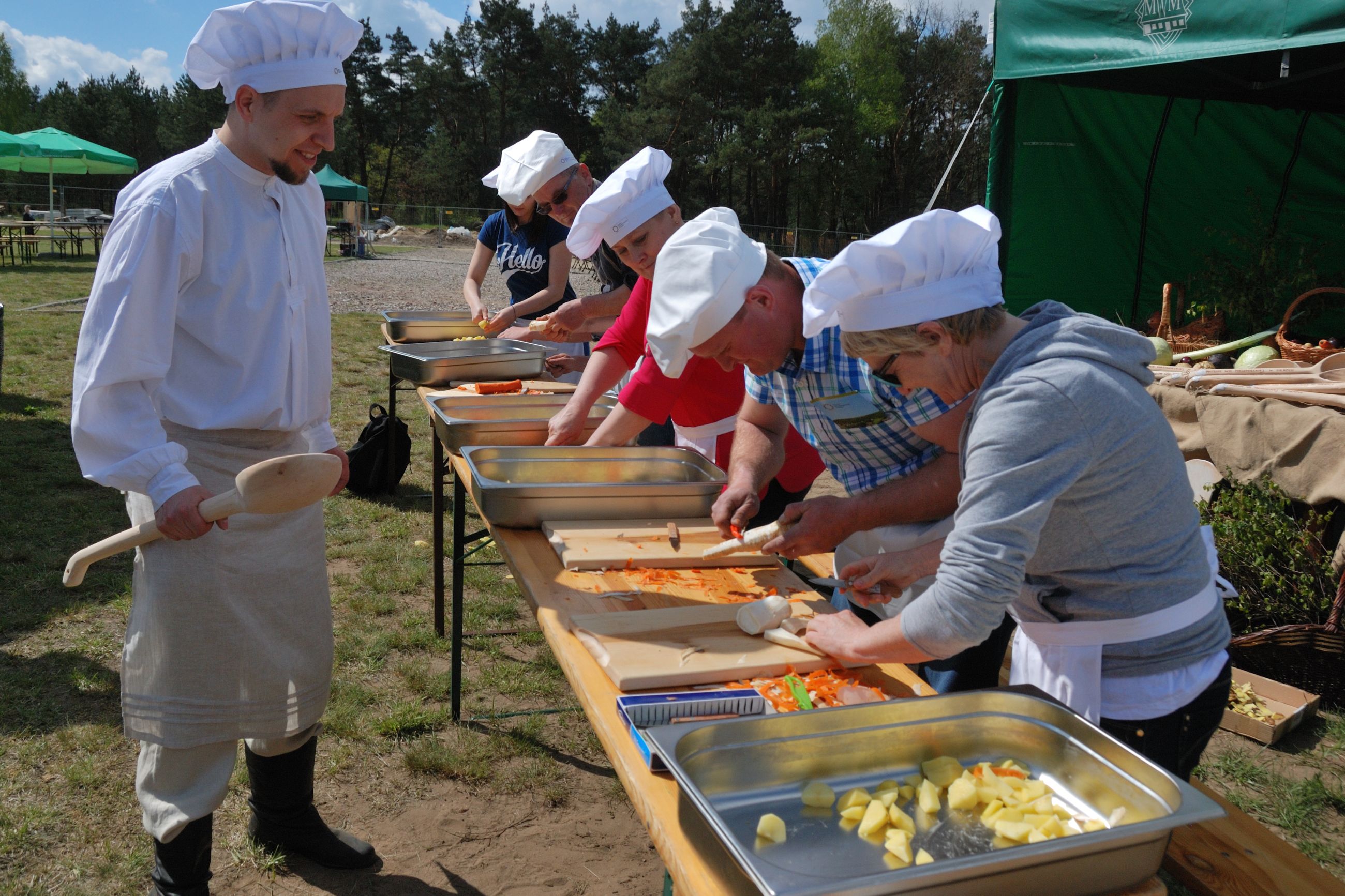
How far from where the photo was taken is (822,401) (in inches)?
76.1

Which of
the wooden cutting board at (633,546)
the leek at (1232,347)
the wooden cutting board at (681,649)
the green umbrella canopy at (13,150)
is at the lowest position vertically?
the wooden cutting board at (681,649)

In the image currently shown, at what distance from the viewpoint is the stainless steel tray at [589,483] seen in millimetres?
2275

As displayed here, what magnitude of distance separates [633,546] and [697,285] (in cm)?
64

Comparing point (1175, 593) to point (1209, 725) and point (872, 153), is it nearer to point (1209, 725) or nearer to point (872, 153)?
point (1209, 725)

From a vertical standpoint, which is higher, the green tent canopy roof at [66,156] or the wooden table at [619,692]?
the green tent canopy roof at [66,156]

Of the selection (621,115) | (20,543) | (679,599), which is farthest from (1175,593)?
(621,115)

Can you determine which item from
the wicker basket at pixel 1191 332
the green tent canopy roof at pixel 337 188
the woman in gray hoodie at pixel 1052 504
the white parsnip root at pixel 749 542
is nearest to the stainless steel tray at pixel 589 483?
the white parsnip root at pixel 749 542

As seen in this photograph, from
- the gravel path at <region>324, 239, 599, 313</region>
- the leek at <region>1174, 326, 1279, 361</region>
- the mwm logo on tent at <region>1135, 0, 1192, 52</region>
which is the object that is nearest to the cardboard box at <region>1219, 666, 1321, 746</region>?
the leek at <region>1174, 326, 1279, 361</region>

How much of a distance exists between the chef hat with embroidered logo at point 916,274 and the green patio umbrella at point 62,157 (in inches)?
840

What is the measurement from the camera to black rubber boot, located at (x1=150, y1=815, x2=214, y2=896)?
2.14 m

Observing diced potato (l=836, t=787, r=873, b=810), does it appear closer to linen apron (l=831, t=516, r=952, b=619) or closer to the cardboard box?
linen apron (l=831, t=516, r=952, b=619)

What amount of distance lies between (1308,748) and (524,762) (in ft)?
8.96

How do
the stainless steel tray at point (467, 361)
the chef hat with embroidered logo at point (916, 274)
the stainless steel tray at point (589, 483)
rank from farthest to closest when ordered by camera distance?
1. the stainless steel tray at point (467, 361)
2. the stainless steel tray at point (589, 483)
3. the chef hat with embroidered logo at point (916, 274)

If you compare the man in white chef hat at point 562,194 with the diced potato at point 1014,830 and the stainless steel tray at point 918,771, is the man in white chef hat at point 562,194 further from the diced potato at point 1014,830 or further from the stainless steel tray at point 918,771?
the diced potato at point 1014,830
